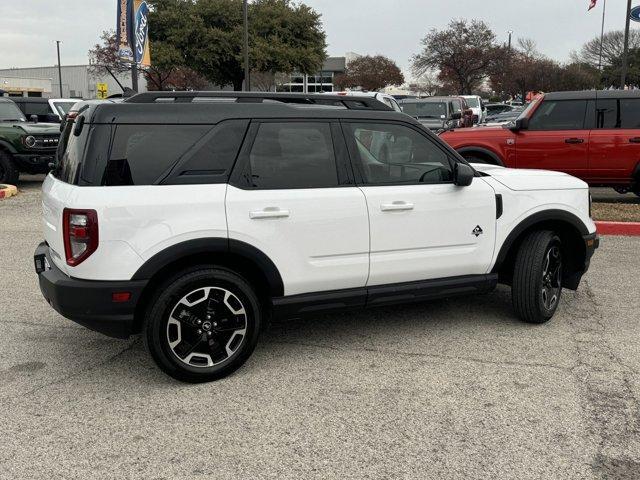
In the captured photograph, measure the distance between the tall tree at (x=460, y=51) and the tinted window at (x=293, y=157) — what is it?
48.1 meters

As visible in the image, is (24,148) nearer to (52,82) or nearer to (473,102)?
(473,102)

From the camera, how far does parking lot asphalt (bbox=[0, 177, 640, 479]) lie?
9.75 feet

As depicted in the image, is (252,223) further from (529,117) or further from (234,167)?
(529,117)

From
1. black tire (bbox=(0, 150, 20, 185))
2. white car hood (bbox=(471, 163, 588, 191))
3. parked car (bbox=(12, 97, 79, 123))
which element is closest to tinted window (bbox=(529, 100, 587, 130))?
white car hood (bbox=(471, 163, 588, 191))

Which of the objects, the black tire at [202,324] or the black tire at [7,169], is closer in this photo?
the black tire at [202,324]

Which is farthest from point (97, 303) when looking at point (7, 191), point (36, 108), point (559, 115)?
point (36, 108)

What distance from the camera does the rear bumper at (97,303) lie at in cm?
351

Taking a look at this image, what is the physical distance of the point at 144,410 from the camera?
3.51m

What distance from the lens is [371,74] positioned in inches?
2808

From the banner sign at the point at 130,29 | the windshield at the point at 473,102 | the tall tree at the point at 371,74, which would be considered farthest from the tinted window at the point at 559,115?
the tall tree at the point at 371,74

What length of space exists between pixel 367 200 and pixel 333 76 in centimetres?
8011

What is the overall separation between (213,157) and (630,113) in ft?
26.5

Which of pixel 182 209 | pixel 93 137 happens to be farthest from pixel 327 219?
pixel 93 137

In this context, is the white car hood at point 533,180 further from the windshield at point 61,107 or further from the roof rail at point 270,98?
the windshield at point 61,107
